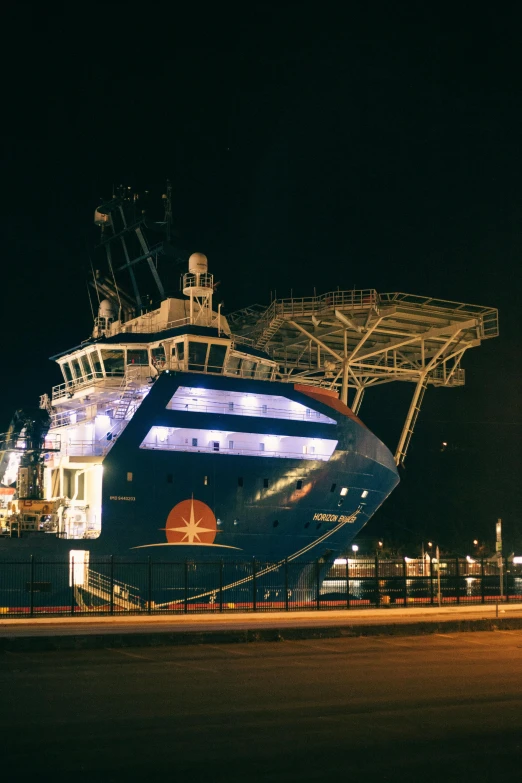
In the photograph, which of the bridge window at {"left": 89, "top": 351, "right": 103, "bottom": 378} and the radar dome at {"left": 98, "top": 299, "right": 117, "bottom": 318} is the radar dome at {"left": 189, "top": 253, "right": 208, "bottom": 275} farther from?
the radar dome at {"left": 98, "top": 299, "right": 117, "bottom": 318}

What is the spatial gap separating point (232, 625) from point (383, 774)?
14948 millimetres

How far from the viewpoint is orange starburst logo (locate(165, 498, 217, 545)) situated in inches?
1247

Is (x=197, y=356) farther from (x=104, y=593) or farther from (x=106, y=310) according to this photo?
(x=104, y=593)

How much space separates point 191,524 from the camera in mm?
31906

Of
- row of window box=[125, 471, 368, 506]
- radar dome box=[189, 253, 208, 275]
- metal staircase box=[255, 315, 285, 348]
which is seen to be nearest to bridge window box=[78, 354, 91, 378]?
radar dome box=[189, 253, 208, 275]

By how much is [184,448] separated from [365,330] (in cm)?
1401

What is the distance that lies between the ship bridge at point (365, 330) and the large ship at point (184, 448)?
184 millimetres

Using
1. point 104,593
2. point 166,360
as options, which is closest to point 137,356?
point 166,360

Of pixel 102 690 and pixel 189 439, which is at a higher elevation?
pixel 189 439

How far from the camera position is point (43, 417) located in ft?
113

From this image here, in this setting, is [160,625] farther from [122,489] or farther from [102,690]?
[102,690]

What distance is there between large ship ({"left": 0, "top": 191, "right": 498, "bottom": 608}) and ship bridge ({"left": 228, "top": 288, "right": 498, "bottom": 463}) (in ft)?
0.60

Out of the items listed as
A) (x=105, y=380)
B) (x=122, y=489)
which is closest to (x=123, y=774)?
(x=122, y=489)

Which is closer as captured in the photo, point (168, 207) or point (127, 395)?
point (127, 395)
